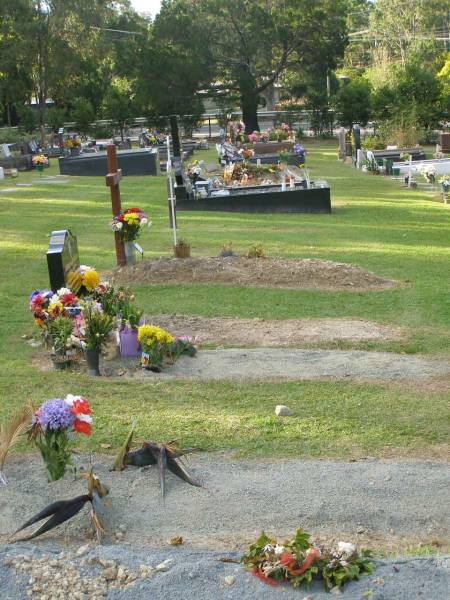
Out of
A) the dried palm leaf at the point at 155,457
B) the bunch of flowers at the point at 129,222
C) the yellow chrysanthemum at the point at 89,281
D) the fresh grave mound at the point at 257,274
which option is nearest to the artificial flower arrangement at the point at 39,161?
the bunch of flowers at the point at 129,222

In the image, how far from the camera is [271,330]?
10641 millimetres

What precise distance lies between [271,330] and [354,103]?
42.9 meters

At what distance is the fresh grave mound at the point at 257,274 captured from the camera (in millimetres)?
13398

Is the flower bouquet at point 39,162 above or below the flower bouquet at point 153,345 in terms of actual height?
above

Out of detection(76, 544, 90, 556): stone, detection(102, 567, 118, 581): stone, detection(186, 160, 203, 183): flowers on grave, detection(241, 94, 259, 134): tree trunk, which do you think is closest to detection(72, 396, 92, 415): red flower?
detection(76, 544, 90, 556): stone

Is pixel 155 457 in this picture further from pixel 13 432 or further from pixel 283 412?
pixel 283 412

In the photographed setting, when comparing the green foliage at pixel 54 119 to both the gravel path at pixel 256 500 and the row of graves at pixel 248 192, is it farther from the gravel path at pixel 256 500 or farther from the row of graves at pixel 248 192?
the gravel path at pixel 256 500

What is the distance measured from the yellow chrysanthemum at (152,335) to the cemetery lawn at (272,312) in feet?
1.73

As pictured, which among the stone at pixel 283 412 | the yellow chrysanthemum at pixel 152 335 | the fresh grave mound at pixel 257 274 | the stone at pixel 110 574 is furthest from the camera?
the fresh grave mound at pixel 257 274

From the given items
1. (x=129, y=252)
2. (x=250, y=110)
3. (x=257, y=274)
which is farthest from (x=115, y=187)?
(x=250, y=110)

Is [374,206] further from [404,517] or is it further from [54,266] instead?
[404,517]

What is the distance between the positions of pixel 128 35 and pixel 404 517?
189 ft

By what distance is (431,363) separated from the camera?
30.0 feet

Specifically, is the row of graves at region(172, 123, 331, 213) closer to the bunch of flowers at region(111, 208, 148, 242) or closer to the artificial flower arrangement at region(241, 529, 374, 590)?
the bunch of flowers at region(111, 208, 148, 242)
